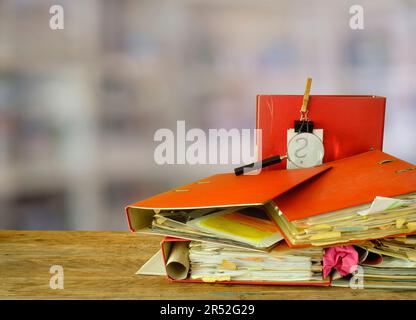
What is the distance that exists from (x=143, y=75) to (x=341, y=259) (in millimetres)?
1130

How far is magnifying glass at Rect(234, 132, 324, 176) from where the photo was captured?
1.03 metres

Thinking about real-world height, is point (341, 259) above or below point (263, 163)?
below

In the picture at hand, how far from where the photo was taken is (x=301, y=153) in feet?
3.42

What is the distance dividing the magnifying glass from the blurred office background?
0.72 metres

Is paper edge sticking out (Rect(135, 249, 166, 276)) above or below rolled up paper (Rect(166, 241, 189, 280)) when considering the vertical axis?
below

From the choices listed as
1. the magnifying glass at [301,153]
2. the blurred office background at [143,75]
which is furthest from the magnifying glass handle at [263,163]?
the blurred office background at [143,75]

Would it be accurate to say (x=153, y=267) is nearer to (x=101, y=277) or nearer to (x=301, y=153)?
(x=101, y=277)

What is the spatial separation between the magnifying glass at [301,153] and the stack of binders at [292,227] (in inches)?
3.9

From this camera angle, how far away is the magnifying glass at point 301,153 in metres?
1.03

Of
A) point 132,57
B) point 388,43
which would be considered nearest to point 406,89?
point 388,43

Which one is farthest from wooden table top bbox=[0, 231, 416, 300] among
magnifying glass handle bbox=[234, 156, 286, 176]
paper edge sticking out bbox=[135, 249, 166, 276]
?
magnifying glass handle bbox=[234, 156, 286, 176]

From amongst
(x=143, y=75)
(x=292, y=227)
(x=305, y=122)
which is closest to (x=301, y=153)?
(x=305, y=122)

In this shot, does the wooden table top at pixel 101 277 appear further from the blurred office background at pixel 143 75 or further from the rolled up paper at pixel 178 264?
the blurred office background at pixel 143 75

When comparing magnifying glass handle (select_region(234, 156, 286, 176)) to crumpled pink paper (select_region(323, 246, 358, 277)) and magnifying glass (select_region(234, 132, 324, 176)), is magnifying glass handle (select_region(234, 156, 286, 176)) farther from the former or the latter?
crumpled pink paper (select_region(323, 246, 358, 277))
